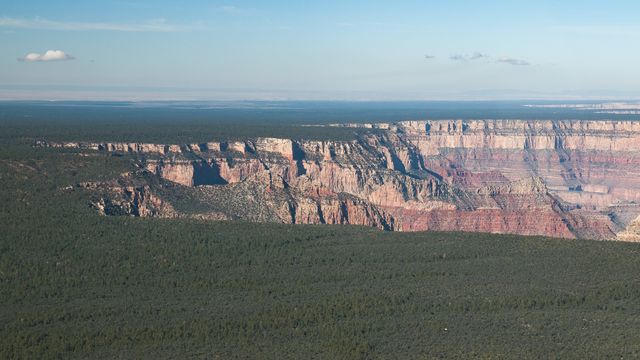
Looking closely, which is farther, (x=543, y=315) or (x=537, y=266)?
(x=537, y=266)

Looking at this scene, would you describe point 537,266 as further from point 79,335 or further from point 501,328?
point 79,335

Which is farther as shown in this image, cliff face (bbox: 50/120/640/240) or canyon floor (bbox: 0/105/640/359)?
cliff face (bbox: 50/120/640/240)

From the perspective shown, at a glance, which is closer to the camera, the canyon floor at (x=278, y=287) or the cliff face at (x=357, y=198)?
the canyon floor at (x=278, y=287)

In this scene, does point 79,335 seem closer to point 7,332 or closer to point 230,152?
point 7,332

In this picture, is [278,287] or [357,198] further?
[357,198]

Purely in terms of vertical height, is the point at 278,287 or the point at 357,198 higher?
the point at 357,198

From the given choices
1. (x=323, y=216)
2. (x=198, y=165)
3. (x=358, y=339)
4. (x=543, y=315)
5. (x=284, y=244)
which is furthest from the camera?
(x=198, y=165)

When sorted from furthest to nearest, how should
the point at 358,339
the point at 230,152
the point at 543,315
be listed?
A: the point at 230,152 → the point at 543,315 → the point at 358,339

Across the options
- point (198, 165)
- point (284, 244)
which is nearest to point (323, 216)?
point (284, 244)
